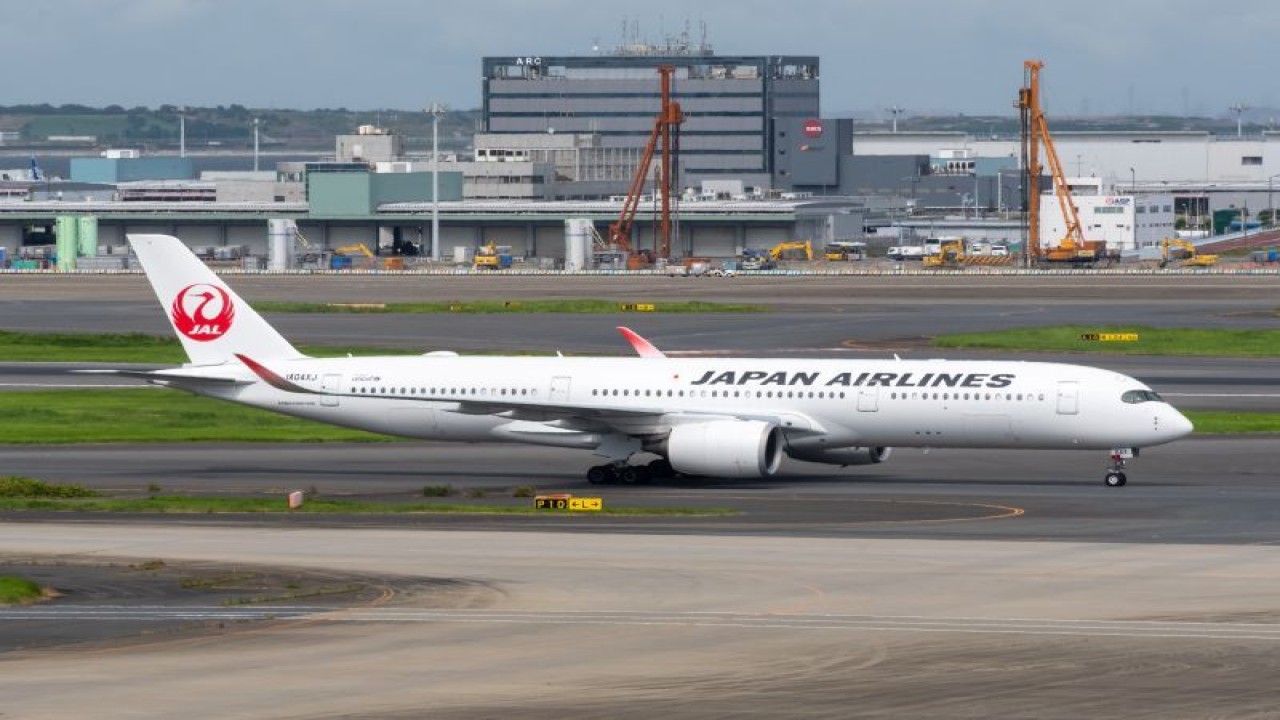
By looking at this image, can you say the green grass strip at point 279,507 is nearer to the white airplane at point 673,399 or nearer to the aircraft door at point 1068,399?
the white airplane at point 673,399

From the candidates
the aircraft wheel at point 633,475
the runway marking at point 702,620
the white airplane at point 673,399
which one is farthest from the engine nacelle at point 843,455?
the runway marking at point 702,620

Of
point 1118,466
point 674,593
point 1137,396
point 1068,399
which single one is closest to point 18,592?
point 674,593

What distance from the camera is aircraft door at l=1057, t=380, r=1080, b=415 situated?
55562 millimetres

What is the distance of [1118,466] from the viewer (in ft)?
183

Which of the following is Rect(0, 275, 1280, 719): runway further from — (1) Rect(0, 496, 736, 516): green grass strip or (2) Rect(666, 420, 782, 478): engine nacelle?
(1) Rect(0, 496, 736, 516): green grass strip

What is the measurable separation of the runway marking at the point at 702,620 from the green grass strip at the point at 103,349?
5872cm

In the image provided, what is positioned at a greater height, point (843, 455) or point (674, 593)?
point (843, 455)

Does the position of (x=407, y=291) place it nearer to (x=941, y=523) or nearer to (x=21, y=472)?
(x=21, y=472)

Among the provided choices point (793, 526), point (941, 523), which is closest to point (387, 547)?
point (793, 526)

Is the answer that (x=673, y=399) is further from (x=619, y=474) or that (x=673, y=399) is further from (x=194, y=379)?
(x=194, y=379)

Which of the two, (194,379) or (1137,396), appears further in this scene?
(194,379)

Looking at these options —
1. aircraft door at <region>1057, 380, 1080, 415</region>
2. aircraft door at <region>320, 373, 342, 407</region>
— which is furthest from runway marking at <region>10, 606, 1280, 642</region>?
aircraft door at <region>320, 373, 342, 407</region>

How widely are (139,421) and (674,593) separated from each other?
1505 inches

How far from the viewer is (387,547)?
4447 cm
